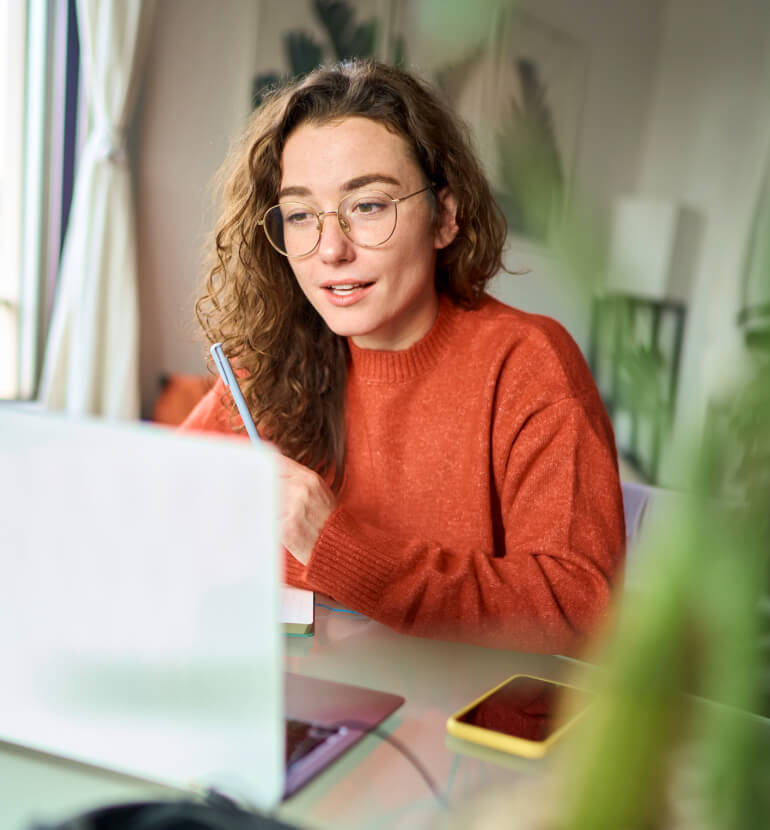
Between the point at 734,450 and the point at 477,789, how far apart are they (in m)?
0.49

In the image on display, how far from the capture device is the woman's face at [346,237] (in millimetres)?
1306

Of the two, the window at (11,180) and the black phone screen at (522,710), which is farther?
the window at (11,180)

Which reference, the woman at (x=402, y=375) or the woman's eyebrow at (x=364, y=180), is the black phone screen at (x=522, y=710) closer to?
the woman at (x=402, y=375)

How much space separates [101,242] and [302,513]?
2348 mm

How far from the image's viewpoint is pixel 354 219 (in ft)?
4.35

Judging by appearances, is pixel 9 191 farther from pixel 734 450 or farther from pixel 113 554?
pixel 734 450

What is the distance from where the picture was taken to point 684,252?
355 centimetres

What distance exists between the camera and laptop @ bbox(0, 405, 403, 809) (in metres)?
0.44

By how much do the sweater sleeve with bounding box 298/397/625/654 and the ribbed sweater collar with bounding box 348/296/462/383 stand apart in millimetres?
244

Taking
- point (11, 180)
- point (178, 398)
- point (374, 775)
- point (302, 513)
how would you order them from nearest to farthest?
1. point (374, 775)
2. point (302, 513)
3. point (11, 180)
4. point (178, 398)

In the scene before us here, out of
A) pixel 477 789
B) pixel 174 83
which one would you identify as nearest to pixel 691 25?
pixel 174 83

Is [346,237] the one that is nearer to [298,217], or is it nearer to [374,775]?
[298,217]

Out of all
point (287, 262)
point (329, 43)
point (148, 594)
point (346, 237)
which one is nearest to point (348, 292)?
point (346, 237)

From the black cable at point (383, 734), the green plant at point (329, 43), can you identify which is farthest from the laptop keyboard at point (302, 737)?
the green plant at point (329, 43)
